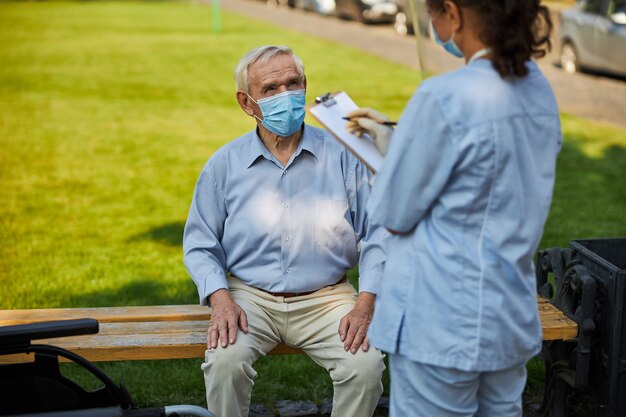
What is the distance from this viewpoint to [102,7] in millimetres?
35656

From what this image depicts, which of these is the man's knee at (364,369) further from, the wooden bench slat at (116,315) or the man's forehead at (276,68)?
the man's forehead at (276,68)

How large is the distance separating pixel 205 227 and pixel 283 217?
298 mm

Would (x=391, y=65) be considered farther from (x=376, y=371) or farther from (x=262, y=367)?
(x=376, y=371)

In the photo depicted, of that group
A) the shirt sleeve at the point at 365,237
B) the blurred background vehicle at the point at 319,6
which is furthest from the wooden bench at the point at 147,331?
the blurred background vehicle at the point at 319,6

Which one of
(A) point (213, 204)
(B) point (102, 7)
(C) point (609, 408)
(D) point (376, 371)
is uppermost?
(A) point (213, 204)

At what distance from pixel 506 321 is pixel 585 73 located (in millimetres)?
13981

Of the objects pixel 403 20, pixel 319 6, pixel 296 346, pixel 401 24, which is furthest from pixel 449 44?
pixel 319 6

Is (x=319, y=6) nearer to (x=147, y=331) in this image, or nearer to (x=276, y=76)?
(x=276, y=76)

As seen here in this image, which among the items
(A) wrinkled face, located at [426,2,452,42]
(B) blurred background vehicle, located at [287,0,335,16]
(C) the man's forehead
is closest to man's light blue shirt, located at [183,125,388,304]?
(C) the man's forehead

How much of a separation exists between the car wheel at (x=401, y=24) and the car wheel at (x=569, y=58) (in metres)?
7.01

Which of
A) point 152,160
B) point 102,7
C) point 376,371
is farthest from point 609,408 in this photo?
point 102,7

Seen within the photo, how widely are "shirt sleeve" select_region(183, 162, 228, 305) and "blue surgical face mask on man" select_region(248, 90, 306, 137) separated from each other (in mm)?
293

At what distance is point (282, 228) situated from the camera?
12.0ft

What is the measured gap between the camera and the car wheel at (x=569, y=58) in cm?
1573
